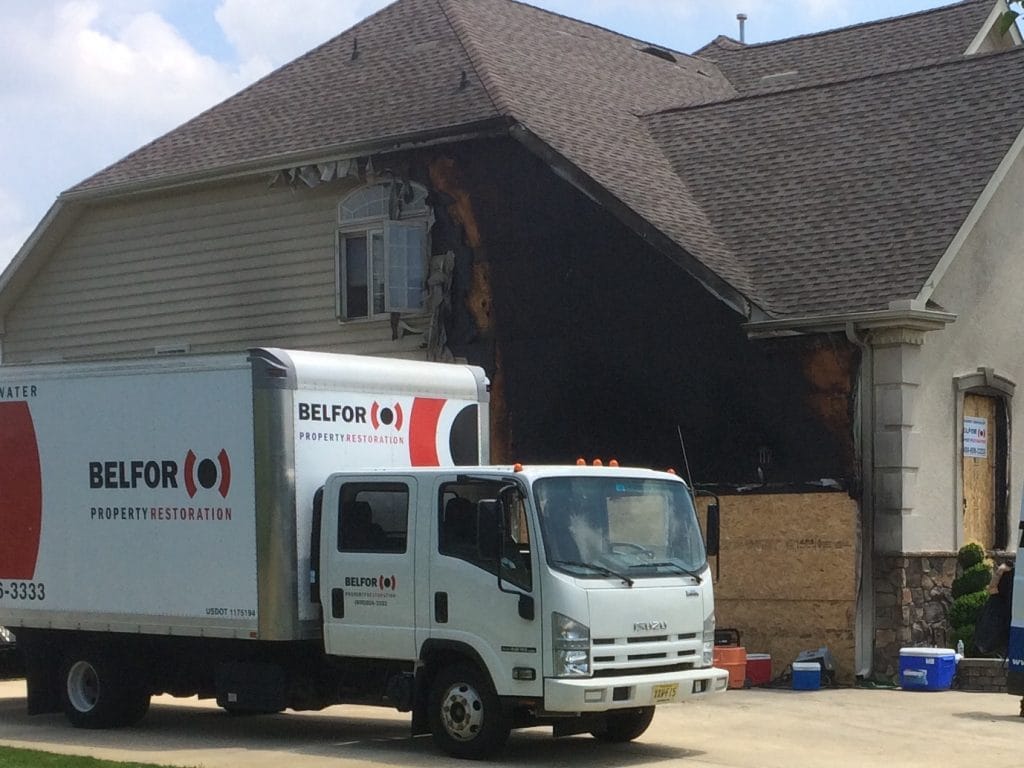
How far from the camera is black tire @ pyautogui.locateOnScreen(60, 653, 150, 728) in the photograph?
1477 cm

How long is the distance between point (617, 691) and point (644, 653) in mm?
437

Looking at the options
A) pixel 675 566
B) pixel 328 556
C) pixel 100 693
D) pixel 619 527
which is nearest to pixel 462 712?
pixel 328 556

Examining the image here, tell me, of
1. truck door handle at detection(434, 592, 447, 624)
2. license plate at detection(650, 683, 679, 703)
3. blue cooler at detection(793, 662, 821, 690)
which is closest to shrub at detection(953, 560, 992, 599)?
blue cooler at detection(793, 662, 821, 690)

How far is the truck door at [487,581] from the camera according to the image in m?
12.5

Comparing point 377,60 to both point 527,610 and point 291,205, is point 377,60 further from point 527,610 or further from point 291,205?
point 527,610

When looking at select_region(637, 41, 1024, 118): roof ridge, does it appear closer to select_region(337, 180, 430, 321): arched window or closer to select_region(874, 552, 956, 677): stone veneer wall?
select_region(337, 180, 430, 321): arched window

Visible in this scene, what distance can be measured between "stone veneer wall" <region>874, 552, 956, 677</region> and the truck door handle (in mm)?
7386

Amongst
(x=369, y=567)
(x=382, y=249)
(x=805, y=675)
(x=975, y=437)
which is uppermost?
(x=382, y=249)

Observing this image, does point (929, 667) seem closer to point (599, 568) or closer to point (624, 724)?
point (624, 724)

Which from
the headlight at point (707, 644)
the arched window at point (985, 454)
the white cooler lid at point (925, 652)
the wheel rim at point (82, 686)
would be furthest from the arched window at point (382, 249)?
the headlight at point (707, 644)

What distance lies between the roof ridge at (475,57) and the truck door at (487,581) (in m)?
9.92

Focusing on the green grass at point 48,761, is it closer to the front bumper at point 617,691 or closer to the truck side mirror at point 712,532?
the front bumper at point 617,691

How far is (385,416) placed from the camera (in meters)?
14.4

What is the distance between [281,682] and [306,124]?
1262cm
